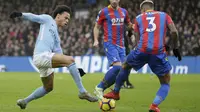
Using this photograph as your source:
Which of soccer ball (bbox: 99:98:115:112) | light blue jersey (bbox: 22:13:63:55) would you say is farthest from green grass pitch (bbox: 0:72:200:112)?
light blue jersey (bbox: 22:13:63:55)

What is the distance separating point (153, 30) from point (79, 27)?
23.4 meters

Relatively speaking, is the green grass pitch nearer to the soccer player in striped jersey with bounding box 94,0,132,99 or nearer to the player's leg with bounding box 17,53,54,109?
the player's leg with bounding box 17,53,54,109

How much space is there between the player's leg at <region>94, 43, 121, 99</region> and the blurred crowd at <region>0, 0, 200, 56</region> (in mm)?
15876

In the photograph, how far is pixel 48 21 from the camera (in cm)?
1004

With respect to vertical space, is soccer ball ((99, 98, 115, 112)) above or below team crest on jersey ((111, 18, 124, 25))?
below

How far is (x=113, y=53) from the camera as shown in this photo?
12344 millimetres

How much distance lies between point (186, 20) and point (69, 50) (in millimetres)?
7292

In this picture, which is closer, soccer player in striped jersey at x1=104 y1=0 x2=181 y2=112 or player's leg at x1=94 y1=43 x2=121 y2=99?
soccer player in striped jersey at x1=104 y1=0 x2=181 y2=112

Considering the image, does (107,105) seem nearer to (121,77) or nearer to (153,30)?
(121,77)

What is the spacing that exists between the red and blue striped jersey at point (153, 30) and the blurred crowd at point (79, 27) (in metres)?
18.1

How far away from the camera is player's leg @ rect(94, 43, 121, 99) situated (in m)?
12.1

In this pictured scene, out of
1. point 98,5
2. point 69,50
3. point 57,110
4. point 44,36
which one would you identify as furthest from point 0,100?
point 98,5

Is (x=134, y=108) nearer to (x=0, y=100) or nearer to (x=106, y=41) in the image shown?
(x=106, y=41)

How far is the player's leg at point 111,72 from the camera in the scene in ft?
39.7
